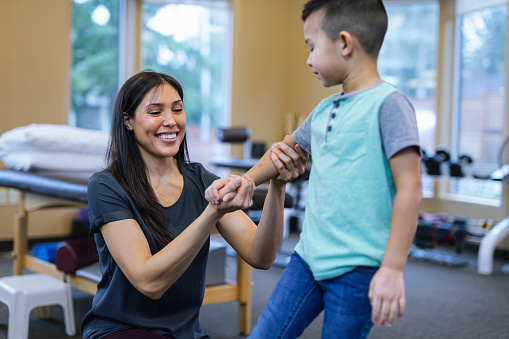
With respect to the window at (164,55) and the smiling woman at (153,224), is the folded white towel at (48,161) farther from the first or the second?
the window at (164,55)

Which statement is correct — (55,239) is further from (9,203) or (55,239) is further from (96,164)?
(96,164)

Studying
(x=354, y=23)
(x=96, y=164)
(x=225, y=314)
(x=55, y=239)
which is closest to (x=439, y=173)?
(x=225, y=314)

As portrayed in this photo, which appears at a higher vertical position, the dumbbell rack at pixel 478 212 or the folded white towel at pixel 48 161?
the folded white towel at pixel 48 161

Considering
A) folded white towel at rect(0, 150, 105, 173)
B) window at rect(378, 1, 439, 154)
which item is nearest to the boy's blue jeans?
folded white towel at rect(0, 150, 105, 173)

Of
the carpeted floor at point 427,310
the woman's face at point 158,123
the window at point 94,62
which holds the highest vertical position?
the window at point 94,62

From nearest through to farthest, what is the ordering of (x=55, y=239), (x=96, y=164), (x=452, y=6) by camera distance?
1. (x=96, y=164)
2. (x=55, y=239)
3. (x=452, y=6)

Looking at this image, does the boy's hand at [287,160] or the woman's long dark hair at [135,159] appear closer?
the boy's hand at [287,160]

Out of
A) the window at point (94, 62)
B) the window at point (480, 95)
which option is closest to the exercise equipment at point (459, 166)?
the window at point (480, 95)

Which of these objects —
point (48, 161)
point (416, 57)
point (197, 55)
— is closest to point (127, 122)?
point (48, 161)

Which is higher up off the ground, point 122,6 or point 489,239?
point 122,6

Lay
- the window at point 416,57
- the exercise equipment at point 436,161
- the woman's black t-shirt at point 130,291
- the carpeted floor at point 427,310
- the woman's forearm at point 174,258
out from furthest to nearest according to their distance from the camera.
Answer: the window at point 416,57 → the exercise equipment at point 436,161 → the carpeted floor at point 427,310 → the woman's black t-shirt at point 130,291 → the woman's forearm at point 174,258

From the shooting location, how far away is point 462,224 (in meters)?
4.23

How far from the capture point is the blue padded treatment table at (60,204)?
7.45ft

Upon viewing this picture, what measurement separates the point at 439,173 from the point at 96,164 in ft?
8.93
